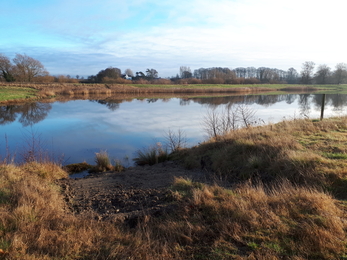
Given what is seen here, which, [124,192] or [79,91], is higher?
[79,91]

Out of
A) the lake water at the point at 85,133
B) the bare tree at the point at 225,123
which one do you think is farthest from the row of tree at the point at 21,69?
the bare tree at the point at 225,123

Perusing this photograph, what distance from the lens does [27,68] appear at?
5253 centimetres

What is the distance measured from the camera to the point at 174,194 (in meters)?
5.32

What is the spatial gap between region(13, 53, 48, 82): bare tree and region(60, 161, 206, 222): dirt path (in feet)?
176

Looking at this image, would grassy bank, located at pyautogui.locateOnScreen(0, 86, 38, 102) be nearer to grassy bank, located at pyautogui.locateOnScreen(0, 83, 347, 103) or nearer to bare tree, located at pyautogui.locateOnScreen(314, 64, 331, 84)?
grassy bank, located at pyautogui.locateOnScreen(0, 83, 347, 103)

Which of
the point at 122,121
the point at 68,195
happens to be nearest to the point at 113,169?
the point at 68,195

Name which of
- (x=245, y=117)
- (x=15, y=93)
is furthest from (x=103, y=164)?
(x=15, y=93)

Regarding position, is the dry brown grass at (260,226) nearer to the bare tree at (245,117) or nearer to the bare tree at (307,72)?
the bare tree at (245,117)

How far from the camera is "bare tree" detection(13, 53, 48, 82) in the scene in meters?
51.6

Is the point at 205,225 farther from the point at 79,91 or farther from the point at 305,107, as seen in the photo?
the point at 79,91

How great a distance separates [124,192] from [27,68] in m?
56.8

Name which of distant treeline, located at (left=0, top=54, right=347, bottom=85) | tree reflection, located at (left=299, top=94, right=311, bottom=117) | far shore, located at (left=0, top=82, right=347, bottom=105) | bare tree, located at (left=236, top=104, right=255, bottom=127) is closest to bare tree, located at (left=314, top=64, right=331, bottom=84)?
distant treeline, located at (left=0, top=54, right=347, bottom=85)

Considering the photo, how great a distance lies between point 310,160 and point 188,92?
47.0m

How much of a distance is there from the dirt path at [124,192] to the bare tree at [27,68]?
176ft
